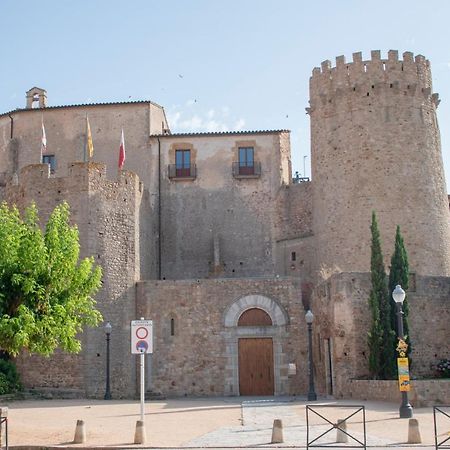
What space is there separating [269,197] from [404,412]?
21.1 meters

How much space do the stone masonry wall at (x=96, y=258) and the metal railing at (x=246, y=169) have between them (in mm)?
9108

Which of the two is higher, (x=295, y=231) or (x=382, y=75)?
(x=382, y=75)

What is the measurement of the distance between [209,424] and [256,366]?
12.0 m

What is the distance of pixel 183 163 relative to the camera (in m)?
39.8

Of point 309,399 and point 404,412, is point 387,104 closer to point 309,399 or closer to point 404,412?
point 309,399

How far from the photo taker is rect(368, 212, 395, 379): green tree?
25750 millimetres

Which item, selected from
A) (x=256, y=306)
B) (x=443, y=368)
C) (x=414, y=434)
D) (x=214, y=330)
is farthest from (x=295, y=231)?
(x=414, y=434)

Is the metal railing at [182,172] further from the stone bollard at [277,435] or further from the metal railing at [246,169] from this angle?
the stone bollard at [277,435]

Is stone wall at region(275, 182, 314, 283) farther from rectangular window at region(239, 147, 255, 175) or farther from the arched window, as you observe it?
the arched window

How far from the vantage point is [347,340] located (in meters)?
26.8

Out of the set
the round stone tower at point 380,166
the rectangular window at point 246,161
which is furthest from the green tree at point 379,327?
the rectangular window at point 246,161

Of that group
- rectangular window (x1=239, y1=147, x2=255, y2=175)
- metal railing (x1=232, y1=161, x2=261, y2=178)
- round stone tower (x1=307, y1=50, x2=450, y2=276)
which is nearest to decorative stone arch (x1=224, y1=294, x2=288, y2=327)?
round stone tower (x1=307, y1=50, x2=450, y2=276)

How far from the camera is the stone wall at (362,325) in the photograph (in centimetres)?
2662

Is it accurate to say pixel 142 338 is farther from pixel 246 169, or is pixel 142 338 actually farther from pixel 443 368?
pixel 246 169
